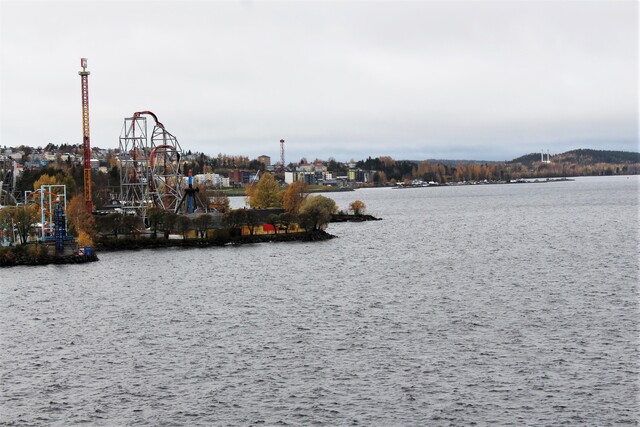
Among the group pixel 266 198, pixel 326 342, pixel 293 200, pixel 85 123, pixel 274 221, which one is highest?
pixel 85 123

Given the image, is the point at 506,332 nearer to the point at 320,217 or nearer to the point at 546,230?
the point at 320,217

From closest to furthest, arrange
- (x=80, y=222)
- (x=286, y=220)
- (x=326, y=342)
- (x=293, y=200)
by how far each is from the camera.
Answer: (x=326, y=342) → (x=80, y=222) → (x=286, y=220) → (x=293, y=200)

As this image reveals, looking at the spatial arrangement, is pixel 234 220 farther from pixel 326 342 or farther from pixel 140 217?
pixel 326 342

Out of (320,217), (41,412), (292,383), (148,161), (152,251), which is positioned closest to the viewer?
(41,412)

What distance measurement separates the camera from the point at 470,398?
2166cm

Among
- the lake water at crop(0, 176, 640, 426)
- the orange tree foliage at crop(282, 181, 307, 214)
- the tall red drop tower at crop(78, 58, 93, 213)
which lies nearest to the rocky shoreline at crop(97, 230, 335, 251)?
the lake water at crop(0, 176, 640, 426)

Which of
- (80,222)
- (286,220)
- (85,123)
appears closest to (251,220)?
(286,220)

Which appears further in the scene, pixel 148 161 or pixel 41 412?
pixel 148 161

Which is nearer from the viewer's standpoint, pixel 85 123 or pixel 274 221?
pixel 274 221

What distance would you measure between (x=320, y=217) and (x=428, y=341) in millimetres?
41741

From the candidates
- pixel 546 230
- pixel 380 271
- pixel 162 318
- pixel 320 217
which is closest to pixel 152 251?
pixel 320 217

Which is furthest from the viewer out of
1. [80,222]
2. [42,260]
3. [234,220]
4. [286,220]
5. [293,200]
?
[293,200]

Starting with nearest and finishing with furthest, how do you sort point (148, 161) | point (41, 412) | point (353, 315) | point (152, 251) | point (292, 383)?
point (41, 412) → point (292, 383) → point (353, 315) → point (152, 251) → point (148, 161)

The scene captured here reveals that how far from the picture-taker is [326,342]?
1087 inches
